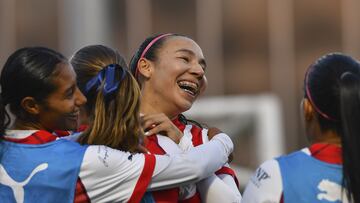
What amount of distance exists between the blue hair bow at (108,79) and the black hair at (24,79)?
0.51ft

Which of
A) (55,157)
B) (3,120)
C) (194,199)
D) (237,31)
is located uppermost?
(3,120)

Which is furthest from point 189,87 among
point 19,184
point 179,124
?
point 19,184

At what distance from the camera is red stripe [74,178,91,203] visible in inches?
112

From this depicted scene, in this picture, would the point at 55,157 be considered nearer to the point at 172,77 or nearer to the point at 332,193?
the point at 172,77

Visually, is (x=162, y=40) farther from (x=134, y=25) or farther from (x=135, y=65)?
(x=134, y=25)

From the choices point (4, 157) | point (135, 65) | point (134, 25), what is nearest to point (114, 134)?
point (4, 157)

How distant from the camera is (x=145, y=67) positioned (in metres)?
3.46

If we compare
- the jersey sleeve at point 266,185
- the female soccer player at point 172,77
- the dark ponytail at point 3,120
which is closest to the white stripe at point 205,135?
the female soccer player at point 172,77

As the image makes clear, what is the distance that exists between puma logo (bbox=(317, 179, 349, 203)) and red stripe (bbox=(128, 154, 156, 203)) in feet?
1.78

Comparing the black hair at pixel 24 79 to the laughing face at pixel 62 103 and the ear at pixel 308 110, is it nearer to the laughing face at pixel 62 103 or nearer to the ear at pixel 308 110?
the laughing face at pixel 62 103

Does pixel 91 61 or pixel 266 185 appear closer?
pixel 266 185

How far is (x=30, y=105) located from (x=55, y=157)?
18 centimetres

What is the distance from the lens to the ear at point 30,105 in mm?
2895

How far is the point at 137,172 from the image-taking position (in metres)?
2.87
